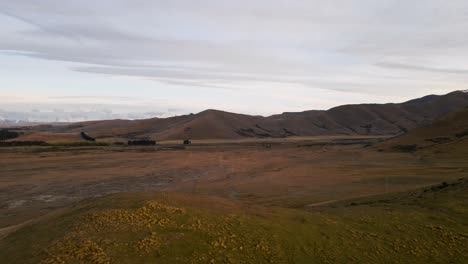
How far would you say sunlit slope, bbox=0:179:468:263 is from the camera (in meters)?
14.0

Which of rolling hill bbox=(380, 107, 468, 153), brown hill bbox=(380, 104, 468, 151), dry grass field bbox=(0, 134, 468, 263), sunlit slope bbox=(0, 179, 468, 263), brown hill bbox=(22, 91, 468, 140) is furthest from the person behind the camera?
brown hill bbox=(22, 91, 468, 140)

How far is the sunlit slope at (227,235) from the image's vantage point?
14.0 metres

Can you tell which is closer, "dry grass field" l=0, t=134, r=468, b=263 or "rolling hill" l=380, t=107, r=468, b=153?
"dry grass field" l=0, t=134, r=468, b=263

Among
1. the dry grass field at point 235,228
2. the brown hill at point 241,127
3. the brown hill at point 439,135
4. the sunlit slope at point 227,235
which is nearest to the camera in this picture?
the sunlit slope at point 227,235

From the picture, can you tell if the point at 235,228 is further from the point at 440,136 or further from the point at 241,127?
the point at 241,127

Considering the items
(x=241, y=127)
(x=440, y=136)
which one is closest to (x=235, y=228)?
(x=440, y=136)

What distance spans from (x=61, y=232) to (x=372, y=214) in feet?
53.6

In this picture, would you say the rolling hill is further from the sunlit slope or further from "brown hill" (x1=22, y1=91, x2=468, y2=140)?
"brown hill" (x1=22, y1=91, x2=468, y2=140)

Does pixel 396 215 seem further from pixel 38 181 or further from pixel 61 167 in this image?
pixel 61 167

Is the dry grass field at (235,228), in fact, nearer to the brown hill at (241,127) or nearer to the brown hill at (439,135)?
the brown hill at (439,135)

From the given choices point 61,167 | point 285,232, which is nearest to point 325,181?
point 285,232

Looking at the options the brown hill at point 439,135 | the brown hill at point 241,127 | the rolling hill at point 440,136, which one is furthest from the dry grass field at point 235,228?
the brown hill at point 241,127

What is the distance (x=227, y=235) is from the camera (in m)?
15.9

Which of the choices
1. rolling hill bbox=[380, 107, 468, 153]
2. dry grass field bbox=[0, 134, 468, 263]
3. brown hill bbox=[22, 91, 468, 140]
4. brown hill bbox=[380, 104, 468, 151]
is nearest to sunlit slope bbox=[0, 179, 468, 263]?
dry grass field bbox=[0, 134, 468, 263]
